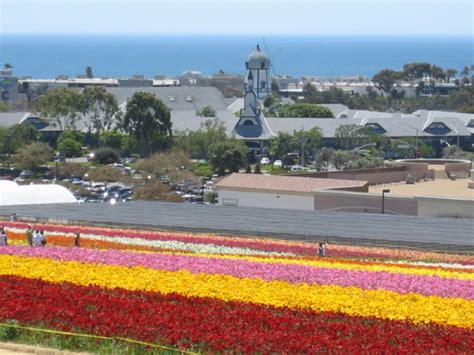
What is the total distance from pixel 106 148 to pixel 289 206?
147 feet

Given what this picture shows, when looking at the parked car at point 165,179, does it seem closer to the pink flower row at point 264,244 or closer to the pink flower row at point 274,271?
the pink flower row at point 264,244

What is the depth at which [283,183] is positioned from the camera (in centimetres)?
5638

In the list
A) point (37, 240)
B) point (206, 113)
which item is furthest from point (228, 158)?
point (37, 240)

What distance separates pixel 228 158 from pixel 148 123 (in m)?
12.1

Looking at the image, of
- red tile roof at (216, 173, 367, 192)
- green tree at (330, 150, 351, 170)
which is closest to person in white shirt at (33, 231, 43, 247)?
red tile roof at (216, 173, 367, 192)

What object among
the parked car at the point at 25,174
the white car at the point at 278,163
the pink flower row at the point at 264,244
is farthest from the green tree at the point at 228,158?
the pink flower row at the point at 264,244

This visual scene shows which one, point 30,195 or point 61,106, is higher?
point 30,195

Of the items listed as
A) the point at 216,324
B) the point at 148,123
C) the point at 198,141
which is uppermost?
the point at 216,324

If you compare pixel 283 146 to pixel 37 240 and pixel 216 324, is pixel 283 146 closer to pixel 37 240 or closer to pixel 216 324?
pixel 37 240

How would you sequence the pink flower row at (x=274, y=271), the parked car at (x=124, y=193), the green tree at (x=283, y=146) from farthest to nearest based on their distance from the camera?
1. the green tree at (x=283, y=146)
2. the parked car at (x=124, y=193)
3. the pink flower row at (x=274, y=271)

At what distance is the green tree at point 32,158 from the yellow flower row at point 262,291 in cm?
6493

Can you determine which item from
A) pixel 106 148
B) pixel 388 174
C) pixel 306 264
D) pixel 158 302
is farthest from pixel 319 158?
pixel 158 302

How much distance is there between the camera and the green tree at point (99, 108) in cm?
11162

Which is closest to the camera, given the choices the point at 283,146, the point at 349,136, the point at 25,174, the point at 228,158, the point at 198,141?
the point at 25,174
